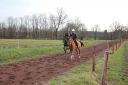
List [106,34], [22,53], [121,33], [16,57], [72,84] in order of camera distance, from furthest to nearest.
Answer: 1. [106,34]
2. [121,33]
3. [22,53]
4. [16,57]
5. [72,84]

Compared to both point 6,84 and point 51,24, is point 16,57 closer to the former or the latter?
point 6,84

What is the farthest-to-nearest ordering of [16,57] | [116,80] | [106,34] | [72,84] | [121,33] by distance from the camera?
[106,34] → [121,33] → [16,57] → [116,80] → [72,84]

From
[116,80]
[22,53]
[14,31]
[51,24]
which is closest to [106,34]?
[51,24]

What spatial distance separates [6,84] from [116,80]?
5860 mm

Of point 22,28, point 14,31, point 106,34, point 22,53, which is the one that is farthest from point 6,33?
point 22,53

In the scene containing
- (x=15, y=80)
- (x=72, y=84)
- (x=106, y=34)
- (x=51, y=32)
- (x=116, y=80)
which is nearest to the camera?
(x=72, y=84)

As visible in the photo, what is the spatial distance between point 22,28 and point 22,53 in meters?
109

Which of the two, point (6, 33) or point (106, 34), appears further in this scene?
point (106, 34)

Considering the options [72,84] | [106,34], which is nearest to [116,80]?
[72,84]

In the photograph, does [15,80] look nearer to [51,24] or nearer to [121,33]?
[51,24]

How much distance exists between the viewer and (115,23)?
518ft

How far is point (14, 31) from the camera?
404ft

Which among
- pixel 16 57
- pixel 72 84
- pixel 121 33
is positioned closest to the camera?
pixel 72 84

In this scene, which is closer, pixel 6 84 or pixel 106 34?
pixel 6 84
